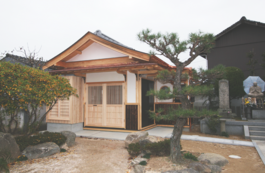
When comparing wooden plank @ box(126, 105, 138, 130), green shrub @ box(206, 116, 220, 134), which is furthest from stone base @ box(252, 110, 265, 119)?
wooden plank @ box(126, 105, 138, 130)

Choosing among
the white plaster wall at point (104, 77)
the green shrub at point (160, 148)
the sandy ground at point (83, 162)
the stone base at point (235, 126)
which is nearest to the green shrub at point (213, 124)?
the stone base at point (235, 126)

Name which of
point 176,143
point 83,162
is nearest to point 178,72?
point 176,143

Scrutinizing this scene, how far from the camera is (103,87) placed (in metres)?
9.64

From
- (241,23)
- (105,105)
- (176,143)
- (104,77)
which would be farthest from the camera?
(241,23)

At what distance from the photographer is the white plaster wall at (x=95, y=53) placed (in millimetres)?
9556

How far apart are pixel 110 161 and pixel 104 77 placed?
526 cm

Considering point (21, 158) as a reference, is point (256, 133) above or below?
above

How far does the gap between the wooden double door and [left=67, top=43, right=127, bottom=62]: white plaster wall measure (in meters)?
1.50

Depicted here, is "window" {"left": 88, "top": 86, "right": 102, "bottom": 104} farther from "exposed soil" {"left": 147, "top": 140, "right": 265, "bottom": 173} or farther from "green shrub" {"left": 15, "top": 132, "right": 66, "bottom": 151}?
"exposed soil" {"left": 147, "top": 140, "right": 265, "bottom": 173}

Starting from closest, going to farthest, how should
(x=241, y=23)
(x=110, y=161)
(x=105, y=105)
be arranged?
(x=110, y=161) < (x=105, y=105) < (x=241, y=23)

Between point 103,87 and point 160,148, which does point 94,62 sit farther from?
point 160,148

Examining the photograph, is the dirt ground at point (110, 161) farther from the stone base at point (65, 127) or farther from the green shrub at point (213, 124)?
the stone base at point (65, 127)

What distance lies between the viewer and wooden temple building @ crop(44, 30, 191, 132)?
8.84 metres

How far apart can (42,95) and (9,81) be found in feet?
3.05
